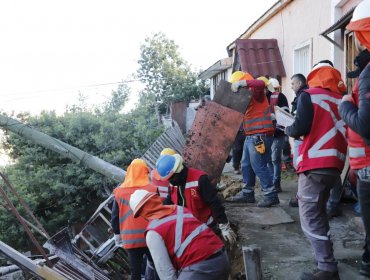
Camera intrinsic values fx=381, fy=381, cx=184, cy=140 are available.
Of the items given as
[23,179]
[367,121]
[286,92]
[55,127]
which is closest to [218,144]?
[367,121]

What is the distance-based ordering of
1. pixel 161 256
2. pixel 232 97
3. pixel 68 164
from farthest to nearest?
1. pixel 68 164
2. pixel 232 97
3. pixel 161 256

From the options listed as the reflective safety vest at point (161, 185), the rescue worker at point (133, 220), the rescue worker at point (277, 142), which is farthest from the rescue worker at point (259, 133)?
the rescue worker at point (133, 220)

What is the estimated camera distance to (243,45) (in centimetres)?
948

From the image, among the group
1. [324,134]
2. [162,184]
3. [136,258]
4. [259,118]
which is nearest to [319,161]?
[324,134]

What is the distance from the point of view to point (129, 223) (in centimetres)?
423

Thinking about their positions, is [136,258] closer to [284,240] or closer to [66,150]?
[284,240]

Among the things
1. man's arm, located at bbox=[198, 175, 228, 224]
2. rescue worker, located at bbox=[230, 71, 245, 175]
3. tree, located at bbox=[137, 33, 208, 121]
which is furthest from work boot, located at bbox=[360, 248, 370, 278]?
tree, located at bbox=[137, 33, 208, 121]

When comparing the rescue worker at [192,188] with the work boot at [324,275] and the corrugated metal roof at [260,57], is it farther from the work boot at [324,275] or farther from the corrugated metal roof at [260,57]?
the corrugated metal roof at [260,57]

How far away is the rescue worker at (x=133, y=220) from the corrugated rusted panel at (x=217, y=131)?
0.58 m

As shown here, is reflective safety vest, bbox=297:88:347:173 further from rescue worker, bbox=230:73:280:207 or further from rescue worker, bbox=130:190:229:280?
rescue worker, bbox=230:73:280:207

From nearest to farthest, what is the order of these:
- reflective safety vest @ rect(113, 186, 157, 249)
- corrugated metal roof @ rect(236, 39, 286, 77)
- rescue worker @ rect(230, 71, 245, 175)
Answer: reflective safety vest @ rect(113, 186, 157, 249), rescue worker @ rect(230, 71, 245, 175), corrugated metal roof @ rect(236, 39, 286, 77)

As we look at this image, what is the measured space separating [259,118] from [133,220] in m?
2.04

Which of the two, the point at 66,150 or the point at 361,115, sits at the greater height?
the point at 361,115

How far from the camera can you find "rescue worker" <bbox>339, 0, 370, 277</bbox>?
2.21 m
